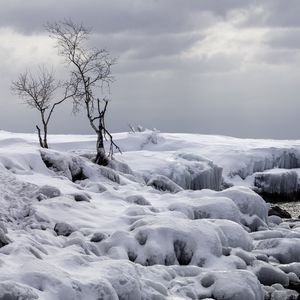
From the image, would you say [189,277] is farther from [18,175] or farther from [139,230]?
[18,175]

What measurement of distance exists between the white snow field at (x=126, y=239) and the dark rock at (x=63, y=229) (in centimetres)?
4

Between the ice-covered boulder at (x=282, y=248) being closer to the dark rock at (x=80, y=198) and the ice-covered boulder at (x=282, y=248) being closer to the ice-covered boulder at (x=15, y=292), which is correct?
the dark rock at (x=80, y=198)

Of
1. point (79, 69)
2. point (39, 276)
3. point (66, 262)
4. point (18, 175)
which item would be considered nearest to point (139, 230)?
point (66, 262)

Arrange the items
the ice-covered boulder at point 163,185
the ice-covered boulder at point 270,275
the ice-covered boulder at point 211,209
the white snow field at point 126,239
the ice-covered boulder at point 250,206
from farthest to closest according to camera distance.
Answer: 1. the ice-covered boulder at point 163,185
2. the ice-covered boulder at point 250,206
3. the ice-covered boulder at point 211,209
4. the ice-covered boulder at point 270,275
5. the white snow field at point 126,239

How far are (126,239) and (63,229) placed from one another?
1.89 m

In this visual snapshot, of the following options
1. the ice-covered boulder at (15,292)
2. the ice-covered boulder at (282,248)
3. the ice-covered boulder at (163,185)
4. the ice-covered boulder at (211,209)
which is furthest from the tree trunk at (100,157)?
the ice-covered boulder at (15,292)

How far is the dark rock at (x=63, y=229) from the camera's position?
16672mm

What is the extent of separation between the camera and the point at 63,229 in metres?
16.8

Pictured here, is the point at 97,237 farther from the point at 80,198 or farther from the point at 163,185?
the point at 163,185

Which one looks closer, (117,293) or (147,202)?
(117,293)

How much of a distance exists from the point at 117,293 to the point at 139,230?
4620mm

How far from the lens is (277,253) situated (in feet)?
59.1

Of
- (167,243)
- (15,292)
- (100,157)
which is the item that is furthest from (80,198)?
(15,292)

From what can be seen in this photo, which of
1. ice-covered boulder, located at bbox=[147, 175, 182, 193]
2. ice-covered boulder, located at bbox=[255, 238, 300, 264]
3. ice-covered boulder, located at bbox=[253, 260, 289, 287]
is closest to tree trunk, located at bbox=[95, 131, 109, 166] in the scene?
ice-covered boulder, located at bbox=[147, 175, 182, 193]
